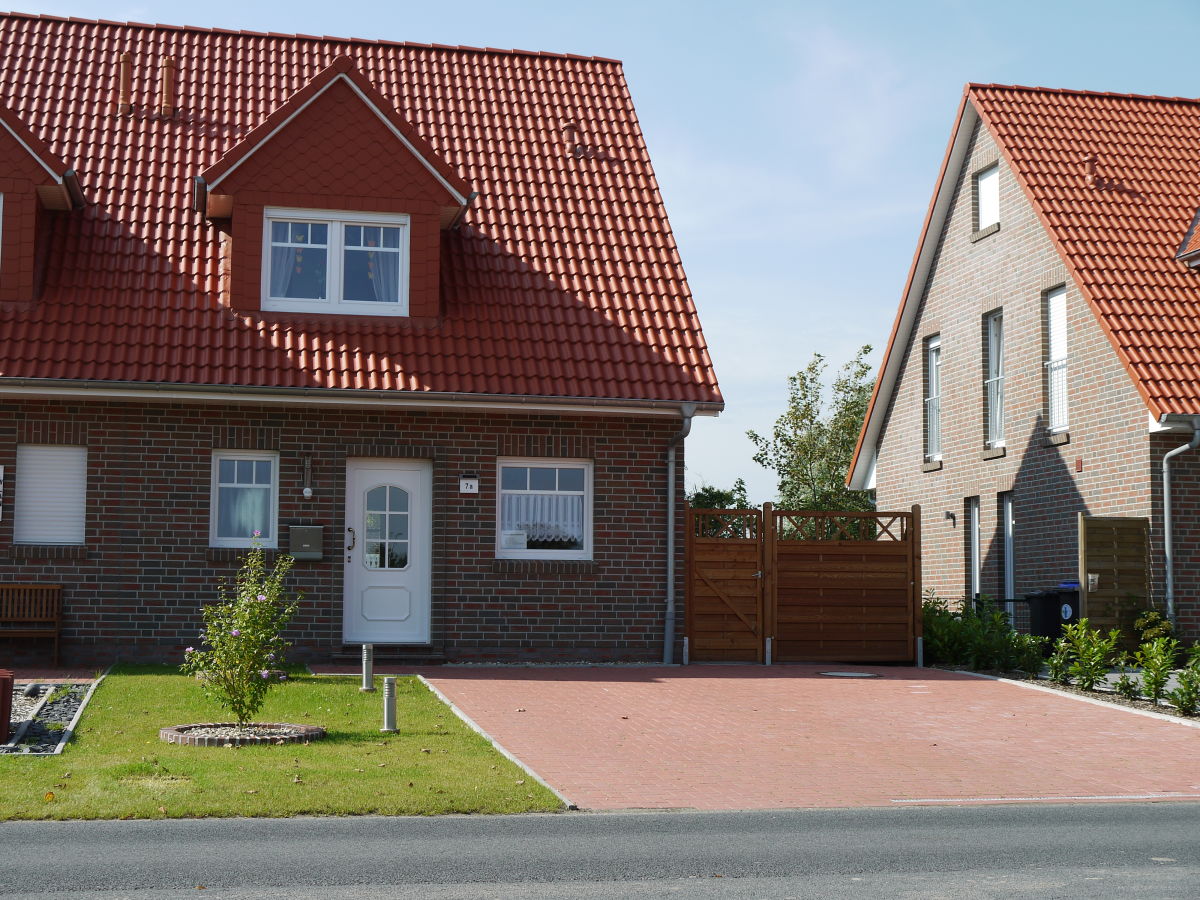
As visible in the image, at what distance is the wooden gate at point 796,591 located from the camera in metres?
19.6

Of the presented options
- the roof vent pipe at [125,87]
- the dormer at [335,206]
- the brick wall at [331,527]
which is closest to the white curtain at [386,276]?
the dormer at [335,206]

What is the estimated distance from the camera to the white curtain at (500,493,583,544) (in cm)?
1928

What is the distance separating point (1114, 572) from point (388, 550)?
366 inches

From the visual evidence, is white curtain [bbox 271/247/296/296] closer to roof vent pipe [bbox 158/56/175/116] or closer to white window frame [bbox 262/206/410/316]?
white window frame [bbox 262/206/410/316]

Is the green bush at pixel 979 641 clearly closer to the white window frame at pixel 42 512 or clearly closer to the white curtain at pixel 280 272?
the white curtain at pixel 280 272

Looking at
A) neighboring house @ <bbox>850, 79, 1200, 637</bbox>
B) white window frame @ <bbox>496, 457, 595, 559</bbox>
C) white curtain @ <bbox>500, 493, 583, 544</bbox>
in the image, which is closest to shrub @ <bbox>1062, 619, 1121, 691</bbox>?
neighboring house @ <bbox>850, 79, 1200, 637</bbox>

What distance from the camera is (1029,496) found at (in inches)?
915

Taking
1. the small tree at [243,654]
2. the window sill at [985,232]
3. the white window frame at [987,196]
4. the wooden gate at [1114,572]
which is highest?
the white window frame at [987,196]

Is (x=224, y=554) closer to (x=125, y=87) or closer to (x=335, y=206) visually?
(x=335, y=206)

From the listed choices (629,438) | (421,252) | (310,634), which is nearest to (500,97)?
(421,252)

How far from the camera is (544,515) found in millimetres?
19344

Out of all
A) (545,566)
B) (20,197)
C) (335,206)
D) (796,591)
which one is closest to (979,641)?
(796,591)

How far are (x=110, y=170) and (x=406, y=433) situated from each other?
5.74m

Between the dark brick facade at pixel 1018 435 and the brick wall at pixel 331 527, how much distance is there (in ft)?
20.4
